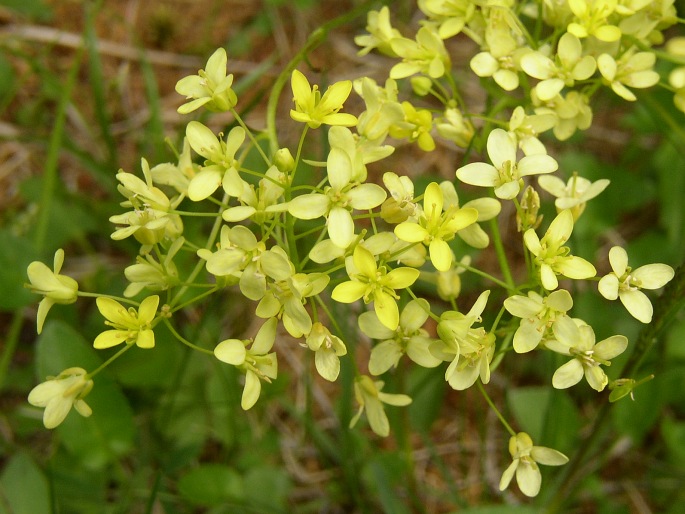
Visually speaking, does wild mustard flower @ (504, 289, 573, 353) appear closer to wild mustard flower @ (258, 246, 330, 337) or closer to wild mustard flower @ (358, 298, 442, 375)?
wild mustard flower @ (358, 298, 442, 375)

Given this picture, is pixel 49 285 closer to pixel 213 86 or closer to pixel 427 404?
pixel 213 86

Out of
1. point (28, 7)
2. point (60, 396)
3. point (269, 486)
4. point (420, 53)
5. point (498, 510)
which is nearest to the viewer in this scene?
A: point (60, 396)

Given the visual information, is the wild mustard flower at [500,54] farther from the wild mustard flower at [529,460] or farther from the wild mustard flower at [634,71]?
the wild mustard flower at [529,460]

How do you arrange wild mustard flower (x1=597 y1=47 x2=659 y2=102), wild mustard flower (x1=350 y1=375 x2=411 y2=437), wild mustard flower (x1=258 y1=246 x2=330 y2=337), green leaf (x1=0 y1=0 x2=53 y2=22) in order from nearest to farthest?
wild mustard flower (x1=258 y1=246 x2=330 y2=337)
wild mustard flower (x1=350 y1=375 x2=411 y2=437)
wild mustard flower (x1=597 y1=47 x2=659 y2=102)
green leaf (x1=0 y1=0 x2=53 y2=22)

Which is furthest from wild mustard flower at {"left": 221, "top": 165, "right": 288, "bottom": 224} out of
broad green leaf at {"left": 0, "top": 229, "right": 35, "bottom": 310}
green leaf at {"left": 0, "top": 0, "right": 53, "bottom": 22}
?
green leaf at {"left": 0, "top": 0, "right": 53, "bottom": 22}

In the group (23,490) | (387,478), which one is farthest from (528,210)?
(23,490)

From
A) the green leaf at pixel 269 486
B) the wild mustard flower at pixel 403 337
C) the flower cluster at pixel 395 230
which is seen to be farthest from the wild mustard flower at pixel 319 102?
the green leaf at pixel 269 486
